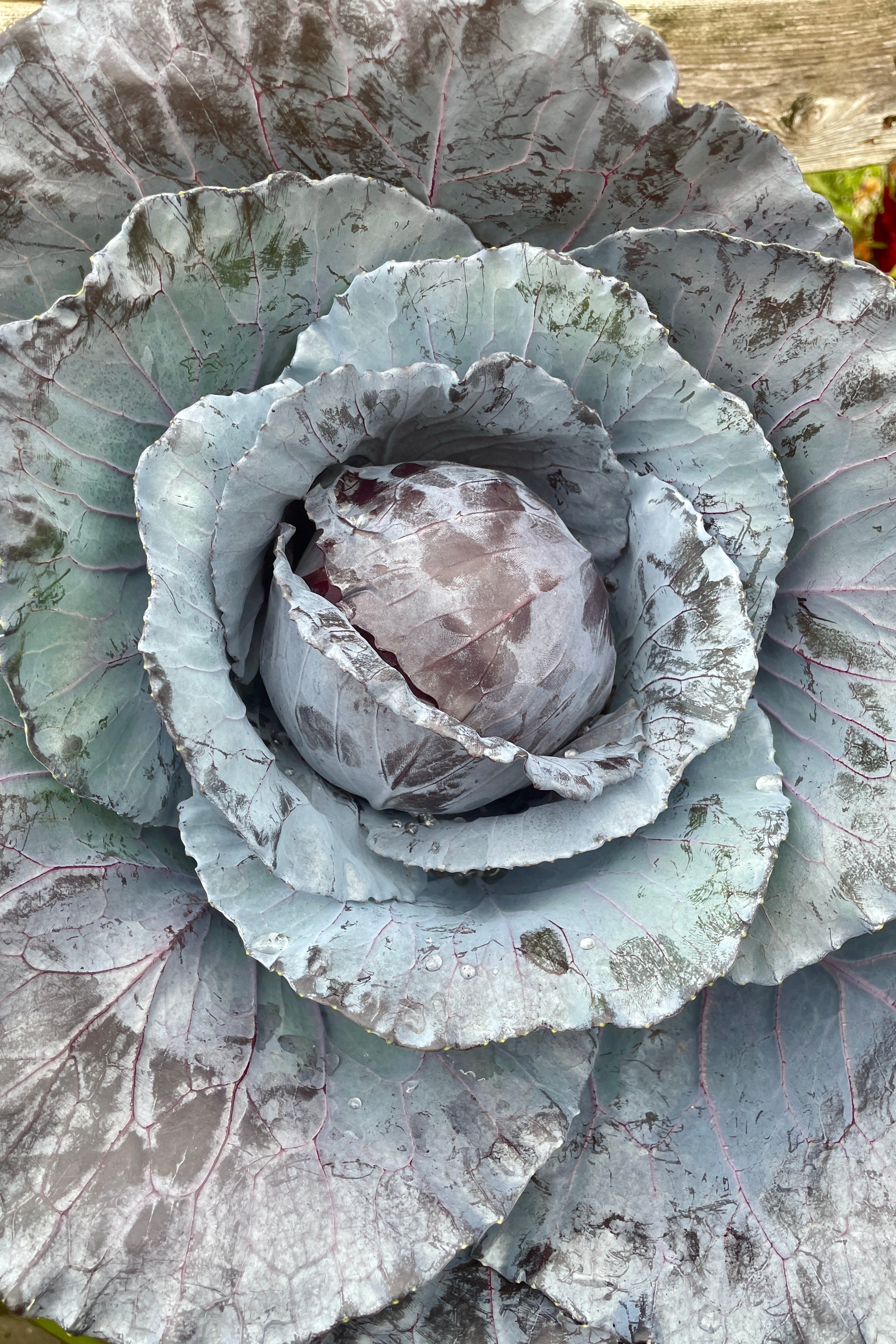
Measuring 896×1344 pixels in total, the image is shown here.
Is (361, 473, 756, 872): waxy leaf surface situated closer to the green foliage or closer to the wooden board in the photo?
the wooden board

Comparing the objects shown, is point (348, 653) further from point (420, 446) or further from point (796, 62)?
point (796, 62)

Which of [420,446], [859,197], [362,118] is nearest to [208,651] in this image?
→ [420,446]

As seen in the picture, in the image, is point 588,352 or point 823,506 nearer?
point 588,352

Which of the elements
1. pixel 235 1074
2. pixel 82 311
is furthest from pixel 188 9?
pixel 235 1074

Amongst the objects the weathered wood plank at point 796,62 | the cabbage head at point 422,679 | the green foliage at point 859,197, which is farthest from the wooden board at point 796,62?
the cabbage head at point 422,679

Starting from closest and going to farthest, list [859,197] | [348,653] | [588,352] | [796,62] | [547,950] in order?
[348,653] → [547,950] → [588,352] → [796,62] → [859,197]

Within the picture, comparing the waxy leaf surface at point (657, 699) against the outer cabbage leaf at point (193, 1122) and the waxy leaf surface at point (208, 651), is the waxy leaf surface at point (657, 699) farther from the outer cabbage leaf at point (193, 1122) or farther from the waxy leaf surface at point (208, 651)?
the outer cabbage leaf at point (193, 1122)

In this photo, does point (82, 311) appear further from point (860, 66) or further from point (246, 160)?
point (860, 66)

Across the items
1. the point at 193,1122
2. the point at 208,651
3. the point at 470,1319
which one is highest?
the point at 208,651
